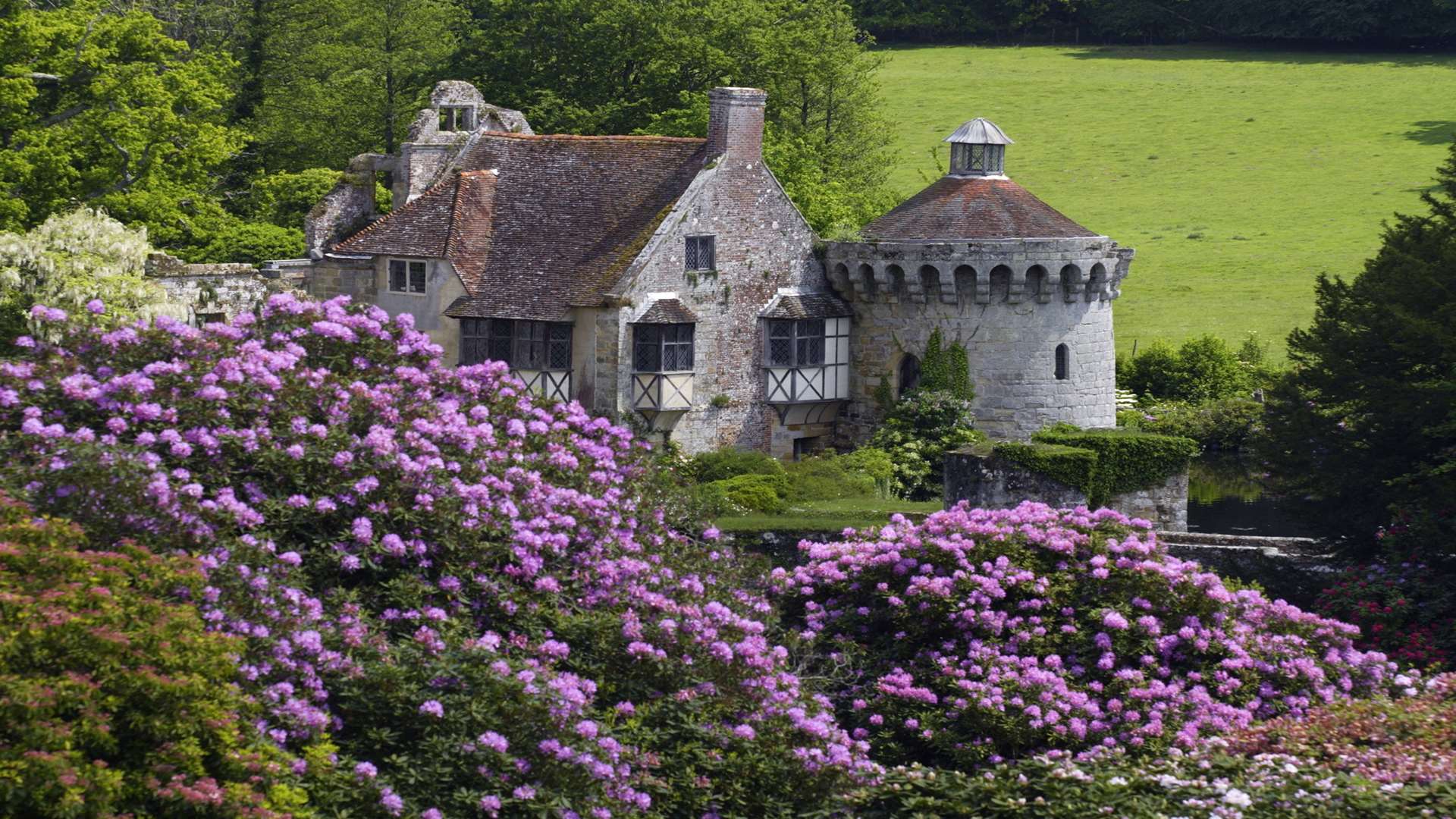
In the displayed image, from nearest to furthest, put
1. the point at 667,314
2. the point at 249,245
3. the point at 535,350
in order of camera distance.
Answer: the point at 667,314 < the point at 535,350 < the point at 249,245

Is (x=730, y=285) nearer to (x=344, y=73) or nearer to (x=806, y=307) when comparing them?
(x=806, y=307)

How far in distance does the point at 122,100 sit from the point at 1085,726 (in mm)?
43461

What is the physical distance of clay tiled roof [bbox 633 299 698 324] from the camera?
177ft

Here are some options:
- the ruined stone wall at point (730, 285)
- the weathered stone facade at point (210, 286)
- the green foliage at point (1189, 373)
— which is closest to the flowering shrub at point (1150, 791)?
the ruined stone wall at point (730, 285)

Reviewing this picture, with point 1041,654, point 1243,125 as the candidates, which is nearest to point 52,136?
point 1041,654

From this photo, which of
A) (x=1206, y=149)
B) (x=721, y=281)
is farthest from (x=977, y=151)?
(x=1206, y=149)

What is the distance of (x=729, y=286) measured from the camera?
55.7 m

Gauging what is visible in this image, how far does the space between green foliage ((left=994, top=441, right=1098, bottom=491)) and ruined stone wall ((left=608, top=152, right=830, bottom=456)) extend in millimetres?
7920

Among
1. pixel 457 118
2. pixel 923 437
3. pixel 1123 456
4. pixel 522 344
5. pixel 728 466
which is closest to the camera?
pixel 728 466

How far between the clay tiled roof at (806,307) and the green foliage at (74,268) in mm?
13892

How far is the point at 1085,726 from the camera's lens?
29.5m

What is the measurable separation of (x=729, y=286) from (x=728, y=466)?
481cm

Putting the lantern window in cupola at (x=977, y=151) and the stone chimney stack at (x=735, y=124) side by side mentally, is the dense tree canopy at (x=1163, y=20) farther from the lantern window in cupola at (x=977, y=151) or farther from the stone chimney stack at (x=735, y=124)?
the stone chimney stack at (x=735, y=124)

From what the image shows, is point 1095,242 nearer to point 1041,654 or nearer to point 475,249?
point 475,249
